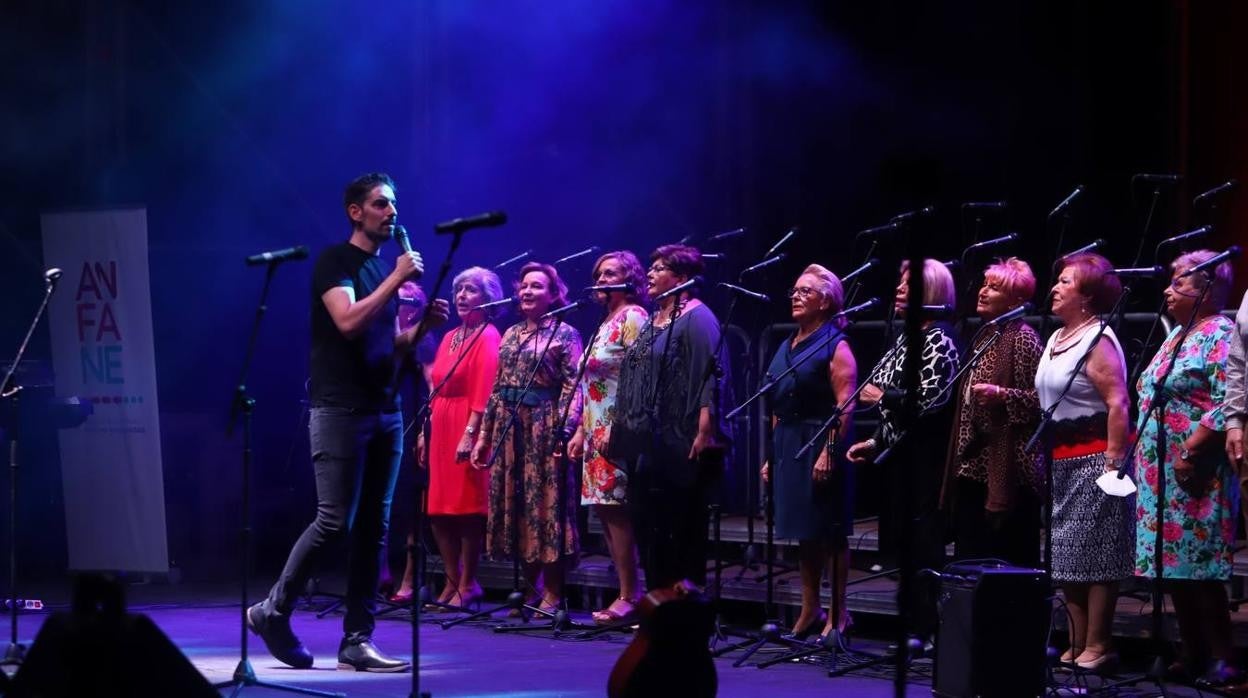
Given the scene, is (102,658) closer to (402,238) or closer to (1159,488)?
(402,238)

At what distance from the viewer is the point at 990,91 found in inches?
305

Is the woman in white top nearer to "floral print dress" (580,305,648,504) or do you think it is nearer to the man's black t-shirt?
"floral print dress" (580,305,648,504)

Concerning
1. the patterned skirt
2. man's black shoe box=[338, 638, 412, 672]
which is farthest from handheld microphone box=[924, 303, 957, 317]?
man's black shoe box=[338, 638, 412, 672]

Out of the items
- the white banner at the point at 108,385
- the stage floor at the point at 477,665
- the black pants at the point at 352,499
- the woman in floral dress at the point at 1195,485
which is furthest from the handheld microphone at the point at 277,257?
the white banner at the point at 108,385

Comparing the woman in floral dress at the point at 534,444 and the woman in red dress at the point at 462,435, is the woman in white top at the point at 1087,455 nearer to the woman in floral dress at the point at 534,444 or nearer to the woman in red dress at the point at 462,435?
the woman in floral dress at the point at 534,444

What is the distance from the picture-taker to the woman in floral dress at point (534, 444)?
769 centimetres

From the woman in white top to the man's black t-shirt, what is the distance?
2.44 m

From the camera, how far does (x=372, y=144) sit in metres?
10.0

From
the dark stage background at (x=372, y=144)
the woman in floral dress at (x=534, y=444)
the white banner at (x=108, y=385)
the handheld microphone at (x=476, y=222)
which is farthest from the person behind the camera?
the dark stage background at (x=372, y=144)

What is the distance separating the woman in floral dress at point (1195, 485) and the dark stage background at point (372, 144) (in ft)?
8.61

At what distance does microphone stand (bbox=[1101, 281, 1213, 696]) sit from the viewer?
5.28 metres

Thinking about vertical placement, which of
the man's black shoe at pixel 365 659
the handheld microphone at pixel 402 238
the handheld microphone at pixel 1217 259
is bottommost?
the man's black shoe at pixel 365 659

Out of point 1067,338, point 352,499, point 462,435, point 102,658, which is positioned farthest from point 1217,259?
point 462,435

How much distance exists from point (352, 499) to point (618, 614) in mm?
A: 2201
